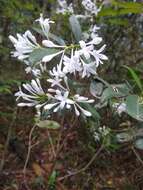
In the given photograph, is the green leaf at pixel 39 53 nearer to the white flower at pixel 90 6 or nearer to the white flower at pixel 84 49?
the white flower at pixel 84 49

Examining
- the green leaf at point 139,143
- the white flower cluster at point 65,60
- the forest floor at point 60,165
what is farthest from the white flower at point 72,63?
the forest floor at point 60,165

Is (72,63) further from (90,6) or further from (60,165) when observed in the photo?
(60,165)

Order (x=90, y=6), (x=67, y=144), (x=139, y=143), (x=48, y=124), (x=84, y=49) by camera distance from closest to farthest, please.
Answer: (x=84, y=49) → (x=139, y=143) → (x=48, y=124) → (x=90, y=6) → (x=67, y=144)

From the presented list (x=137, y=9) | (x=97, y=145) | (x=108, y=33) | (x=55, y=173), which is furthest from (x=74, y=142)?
(x=137, y=9)

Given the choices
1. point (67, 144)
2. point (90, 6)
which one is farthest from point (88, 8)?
point (67, 144)

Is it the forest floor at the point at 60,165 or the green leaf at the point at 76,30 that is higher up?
the green leaf at the point at 76,30

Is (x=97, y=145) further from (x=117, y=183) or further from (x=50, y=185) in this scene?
(x=50, y=185)

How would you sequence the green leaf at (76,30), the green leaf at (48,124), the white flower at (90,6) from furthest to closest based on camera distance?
the white flower at (90,6) < the green leaf at (48,124) < the green leaf at (76,30)

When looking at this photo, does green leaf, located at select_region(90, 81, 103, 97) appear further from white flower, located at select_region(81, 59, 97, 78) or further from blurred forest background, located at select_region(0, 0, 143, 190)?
blurred forest background, located at select_region(0, 0, 143, 190)
